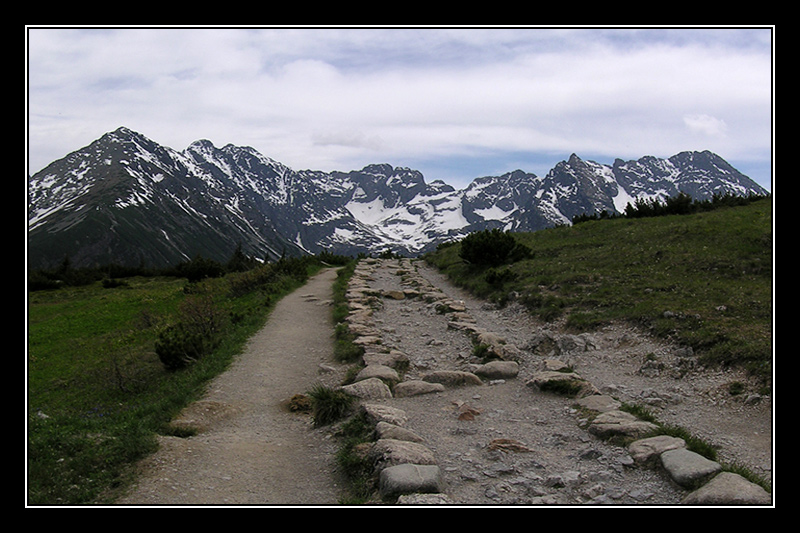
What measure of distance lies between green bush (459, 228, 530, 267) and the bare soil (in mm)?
11485

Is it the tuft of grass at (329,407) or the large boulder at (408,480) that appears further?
the tuft of grass at (329,407)

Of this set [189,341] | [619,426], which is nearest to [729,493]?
[619,426]

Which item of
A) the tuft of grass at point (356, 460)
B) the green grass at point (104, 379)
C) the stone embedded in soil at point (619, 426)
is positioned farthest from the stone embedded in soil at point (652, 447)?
the green grass at point (104, 379)

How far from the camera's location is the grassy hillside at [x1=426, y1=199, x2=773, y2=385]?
11.1 meters

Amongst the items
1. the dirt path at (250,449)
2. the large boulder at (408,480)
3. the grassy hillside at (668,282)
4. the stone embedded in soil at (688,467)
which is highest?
the grassy hillside at (668,282)

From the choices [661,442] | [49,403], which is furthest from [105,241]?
[661,442]

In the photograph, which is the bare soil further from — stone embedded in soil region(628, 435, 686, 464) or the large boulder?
the large boulder

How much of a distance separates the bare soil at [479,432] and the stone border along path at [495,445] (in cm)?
4

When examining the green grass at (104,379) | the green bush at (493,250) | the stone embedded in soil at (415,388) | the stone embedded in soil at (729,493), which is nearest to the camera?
the stone embedded in soil at (729,493)

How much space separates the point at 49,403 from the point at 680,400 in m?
14.5

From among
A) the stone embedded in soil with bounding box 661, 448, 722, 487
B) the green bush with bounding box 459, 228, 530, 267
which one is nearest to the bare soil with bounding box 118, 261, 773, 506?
the stone embedded in soil with bounding box 661, 448, 722, 487

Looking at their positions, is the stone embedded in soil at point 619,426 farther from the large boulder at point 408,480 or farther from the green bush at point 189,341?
the green bush at point 189,341

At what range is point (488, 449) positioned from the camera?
7.27 m

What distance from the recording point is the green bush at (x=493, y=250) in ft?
84.0
